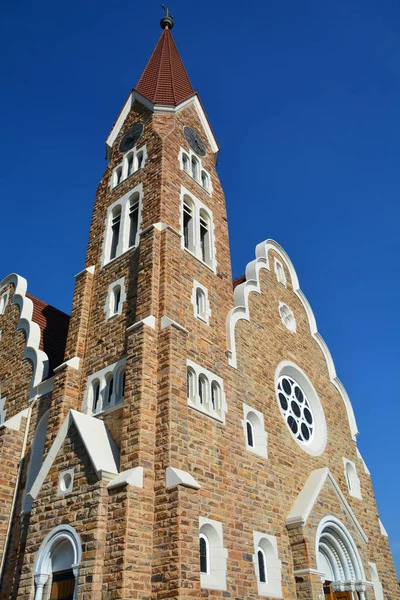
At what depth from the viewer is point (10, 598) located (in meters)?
12.5

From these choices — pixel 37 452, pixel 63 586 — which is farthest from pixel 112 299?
pixel 63 586

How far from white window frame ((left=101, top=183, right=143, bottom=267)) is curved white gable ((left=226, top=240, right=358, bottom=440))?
4.00m

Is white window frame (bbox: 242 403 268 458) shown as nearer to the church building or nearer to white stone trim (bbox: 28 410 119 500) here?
the church building

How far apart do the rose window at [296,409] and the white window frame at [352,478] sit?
2.17 meters

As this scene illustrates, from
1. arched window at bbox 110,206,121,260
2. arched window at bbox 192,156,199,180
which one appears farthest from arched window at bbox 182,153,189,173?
arched window at bbox 110,206,121,260

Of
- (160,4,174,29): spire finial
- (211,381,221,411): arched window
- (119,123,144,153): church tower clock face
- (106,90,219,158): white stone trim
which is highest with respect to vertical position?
(160,4,174,29): spire finial

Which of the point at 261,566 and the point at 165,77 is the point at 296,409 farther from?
the point at 165,77

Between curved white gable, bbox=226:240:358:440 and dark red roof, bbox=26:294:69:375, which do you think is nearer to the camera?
curved white gable, bbox=226:240:358:440

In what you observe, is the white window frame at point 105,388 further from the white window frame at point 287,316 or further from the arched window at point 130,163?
the arched window at point 130,163

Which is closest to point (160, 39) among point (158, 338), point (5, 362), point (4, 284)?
point (4, 284)

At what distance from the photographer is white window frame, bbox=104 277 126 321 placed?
50.2ft

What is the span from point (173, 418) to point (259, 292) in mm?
8233

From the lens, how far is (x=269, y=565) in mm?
13312

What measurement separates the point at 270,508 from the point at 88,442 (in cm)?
570
